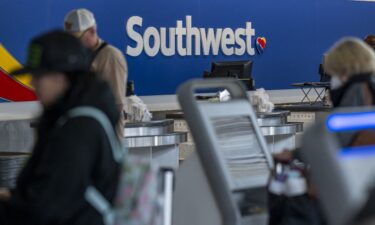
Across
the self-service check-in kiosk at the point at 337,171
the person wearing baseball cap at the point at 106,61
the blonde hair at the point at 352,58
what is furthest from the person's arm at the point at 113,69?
the self-service check-in kiosk at the point at 337,171

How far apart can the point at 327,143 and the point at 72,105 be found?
1.21 m

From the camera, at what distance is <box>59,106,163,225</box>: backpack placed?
2473 millimetres

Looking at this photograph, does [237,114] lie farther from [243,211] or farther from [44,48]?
[44,48]

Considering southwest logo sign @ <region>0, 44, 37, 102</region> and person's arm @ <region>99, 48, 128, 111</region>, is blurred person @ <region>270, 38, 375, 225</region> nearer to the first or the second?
person's arm @ <region>99, 48, 128, 111</region>

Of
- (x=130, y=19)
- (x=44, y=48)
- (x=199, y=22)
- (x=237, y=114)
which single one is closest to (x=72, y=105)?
(x=44, y=48)

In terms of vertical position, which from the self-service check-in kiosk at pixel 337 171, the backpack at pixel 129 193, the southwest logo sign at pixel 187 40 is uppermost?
the southwest logo sign at pixel 187 40

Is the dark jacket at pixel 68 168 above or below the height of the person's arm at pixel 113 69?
below

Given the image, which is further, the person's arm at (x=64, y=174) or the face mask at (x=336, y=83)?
the face mask at (x=336, y=83)

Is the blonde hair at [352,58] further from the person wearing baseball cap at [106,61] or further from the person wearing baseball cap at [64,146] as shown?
the person wearing baseball cap at [106,61]

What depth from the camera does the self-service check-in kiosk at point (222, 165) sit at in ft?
11.3

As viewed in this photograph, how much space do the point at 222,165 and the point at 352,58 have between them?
72 cm

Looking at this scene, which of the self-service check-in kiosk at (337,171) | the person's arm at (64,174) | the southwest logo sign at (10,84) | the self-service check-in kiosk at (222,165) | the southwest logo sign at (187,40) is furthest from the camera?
the southwest logo sign at (187,40)

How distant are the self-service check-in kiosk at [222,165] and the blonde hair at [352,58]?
0.45 m

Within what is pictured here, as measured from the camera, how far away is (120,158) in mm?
2592
